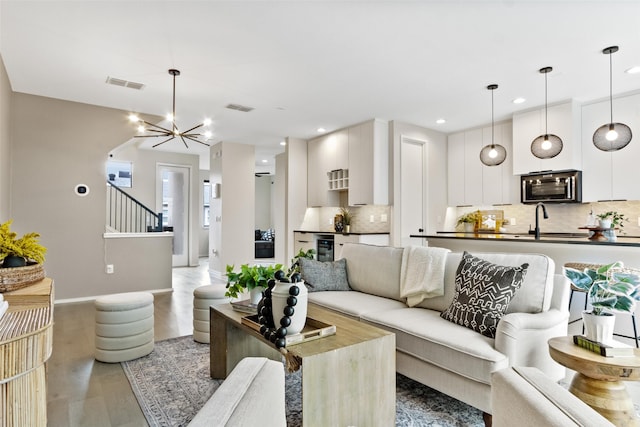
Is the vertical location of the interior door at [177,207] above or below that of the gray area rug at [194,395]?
above

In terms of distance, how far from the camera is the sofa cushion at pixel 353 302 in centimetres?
273

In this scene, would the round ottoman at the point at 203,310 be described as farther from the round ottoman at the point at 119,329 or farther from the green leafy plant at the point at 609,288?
the green leafy plant at the point at 609,288

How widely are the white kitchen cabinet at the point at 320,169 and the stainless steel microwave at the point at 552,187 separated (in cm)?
313

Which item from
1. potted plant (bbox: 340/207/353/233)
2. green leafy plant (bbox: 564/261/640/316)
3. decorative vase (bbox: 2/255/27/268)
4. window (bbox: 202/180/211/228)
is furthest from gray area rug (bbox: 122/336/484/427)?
window (bbox: 202/180/211/228)

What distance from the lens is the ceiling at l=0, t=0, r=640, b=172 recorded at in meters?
2.74

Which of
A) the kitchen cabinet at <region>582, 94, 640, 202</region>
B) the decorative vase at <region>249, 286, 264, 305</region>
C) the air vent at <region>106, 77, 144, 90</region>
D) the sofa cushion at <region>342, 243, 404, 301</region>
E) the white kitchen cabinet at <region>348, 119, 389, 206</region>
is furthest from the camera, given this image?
the white kitchen cabinet at <region>348, 119, 389, 206</region>

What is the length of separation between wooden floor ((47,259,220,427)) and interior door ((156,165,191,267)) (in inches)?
173

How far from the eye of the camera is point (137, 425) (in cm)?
199

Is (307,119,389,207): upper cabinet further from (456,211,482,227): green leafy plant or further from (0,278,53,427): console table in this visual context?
(0,278,53,427): console table

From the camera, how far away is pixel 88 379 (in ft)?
8.36

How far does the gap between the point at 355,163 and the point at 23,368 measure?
17.6 ft

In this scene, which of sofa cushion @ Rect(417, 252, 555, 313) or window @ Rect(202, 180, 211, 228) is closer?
sofa cushion @ Rect(417, 252, 555, 313)

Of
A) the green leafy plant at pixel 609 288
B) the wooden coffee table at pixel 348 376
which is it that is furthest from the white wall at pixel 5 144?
the green leafy plant at pixel 609 288

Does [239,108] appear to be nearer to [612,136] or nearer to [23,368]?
[612,136]
